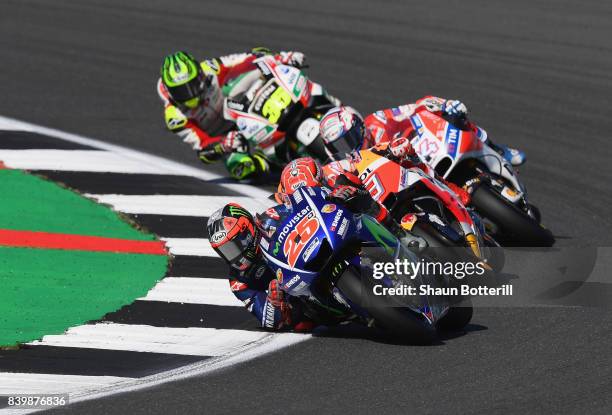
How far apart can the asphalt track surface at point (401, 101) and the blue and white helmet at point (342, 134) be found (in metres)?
2.00

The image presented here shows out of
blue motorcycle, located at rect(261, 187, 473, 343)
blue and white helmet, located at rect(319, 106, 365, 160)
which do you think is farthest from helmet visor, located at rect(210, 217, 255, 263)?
blue and white helmet, located at rect(319, 106, 365, 160)

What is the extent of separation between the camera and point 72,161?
15273 millimetres

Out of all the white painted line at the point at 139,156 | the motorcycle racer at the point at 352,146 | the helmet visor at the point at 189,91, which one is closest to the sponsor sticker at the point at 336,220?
the motorcycle racer at the point at 352,146

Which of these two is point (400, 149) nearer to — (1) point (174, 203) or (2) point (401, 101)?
(1) point (174, 203)

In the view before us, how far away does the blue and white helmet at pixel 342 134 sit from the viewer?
39.7ft

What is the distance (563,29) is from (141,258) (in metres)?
9.72

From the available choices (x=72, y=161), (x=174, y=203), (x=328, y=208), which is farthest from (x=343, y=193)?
(x=72, y=161)

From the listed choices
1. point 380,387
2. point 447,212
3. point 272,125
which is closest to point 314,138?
point 272,125

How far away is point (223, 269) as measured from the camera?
11.9 meters

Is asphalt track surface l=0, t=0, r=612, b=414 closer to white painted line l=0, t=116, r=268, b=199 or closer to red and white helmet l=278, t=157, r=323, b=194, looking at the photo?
white painted line l=0, t=116, r=268, b=199

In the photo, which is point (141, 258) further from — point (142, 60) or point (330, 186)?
point (142, 60)

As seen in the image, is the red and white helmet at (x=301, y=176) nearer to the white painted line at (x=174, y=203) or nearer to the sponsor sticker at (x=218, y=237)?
the sponsor sticker at (x=218, y=237)

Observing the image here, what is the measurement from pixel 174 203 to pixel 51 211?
1207 millimetres

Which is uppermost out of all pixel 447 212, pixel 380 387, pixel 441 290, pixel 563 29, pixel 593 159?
pixel 563 29
